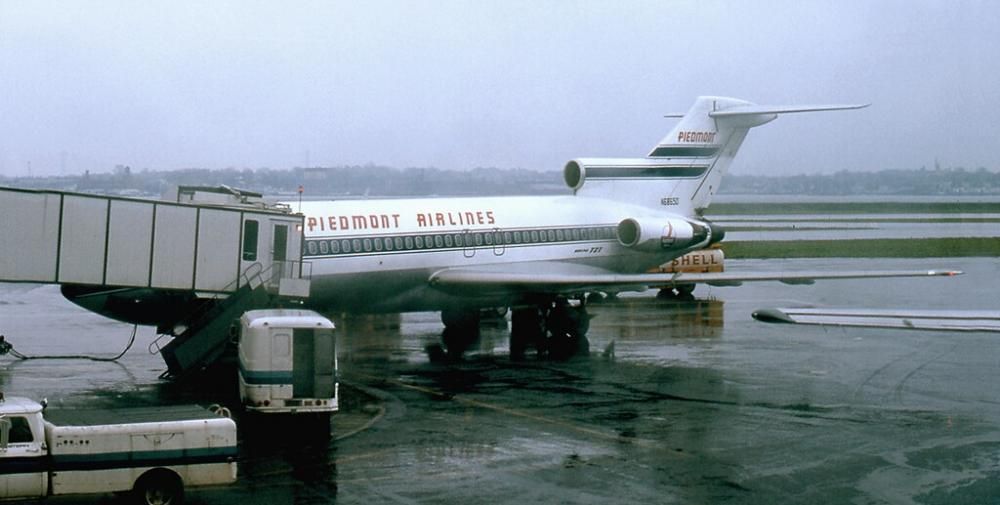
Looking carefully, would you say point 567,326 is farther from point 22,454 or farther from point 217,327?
point 22,454

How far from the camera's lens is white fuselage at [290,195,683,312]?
2775 centimetres

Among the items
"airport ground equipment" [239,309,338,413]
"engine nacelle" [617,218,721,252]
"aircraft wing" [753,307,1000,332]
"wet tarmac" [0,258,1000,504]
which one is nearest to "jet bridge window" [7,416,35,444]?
"wet tarmac" [0,258,1000,504]

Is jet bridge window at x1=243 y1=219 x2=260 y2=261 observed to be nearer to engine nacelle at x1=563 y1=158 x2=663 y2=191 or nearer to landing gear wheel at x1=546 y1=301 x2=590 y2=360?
landing gear wheel at x1=546 y1=301 x2=590 y2=360

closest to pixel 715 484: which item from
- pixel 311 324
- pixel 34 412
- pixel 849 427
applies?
pixel 849 427

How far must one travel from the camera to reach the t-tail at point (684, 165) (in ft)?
114

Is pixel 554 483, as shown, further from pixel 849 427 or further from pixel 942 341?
pixel 942 341

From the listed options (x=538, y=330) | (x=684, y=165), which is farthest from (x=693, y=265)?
(x=538, y=330)

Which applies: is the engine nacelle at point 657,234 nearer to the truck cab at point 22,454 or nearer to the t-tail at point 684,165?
the t-tail at point 684,165

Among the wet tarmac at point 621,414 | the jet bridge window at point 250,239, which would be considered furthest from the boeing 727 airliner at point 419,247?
the wet tarmac at point 621,414

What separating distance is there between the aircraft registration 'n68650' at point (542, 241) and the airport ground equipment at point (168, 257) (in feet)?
8.11

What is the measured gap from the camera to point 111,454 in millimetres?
13867

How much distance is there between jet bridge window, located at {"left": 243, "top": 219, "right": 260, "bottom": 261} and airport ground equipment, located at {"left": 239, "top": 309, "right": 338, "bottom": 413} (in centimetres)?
547

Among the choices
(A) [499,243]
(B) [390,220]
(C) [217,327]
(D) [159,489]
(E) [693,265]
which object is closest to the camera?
(D) [159,489]

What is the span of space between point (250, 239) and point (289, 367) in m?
6.44
